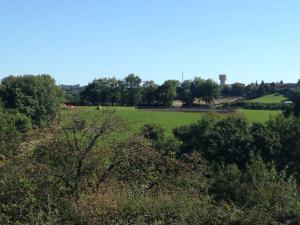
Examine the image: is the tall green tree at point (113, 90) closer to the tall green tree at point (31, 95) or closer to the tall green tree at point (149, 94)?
the tall green tree at point (149, 94)

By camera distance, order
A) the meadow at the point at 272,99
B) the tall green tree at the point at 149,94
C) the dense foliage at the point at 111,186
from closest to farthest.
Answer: the dense foliage at the point at 111,186
the meadow at the point at 272,99
the tall green tree at the point at 149,94

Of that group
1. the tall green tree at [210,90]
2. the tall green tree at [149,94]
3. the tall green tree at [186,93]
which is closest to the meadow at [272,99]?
the tall green tree at [210,90]

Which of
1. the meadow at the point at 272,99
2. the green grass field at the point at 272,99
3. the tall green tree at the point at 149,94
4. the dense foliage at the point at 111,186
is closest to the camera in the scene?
the dense foliage at the point at 111,186

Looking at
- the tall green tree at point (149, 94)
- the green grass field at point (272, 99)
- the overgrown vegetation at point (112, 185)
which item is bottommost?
the overgrown vegetation at point (112, 185)

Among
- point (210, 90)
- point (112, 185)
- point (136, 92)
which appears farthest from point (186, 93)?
point (112, 185)

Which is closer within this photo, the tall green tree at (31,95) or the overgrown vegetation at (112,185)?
the overgrown vegetation at (112,185)

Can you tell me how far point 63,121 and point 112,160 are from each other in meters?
2.14

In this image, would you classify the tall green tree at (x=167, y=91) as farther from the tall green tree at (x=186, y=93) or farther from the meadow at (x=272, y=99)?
the meadow at (x=272, y=99)

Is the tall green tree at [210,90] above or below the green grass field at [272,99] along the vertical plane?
above

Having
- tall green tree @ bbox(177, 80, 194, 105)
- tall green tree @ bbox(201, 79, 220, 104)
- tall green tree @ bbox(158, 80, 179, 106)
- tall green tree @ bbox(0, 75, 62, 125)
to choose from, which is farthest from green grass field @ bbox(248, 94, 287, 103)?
tall green tree @ bbox(0, 75, 62, 125)

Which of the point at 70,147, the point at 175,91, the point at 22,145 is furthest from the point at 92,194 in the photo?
the point at 175,91

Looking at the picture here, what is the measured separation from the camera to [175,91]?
137750 millimetres

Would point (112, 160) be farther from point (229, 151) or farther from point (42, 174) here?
point (229, 151)

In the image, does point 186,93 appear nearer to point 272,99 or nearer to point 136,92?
point 136,92
